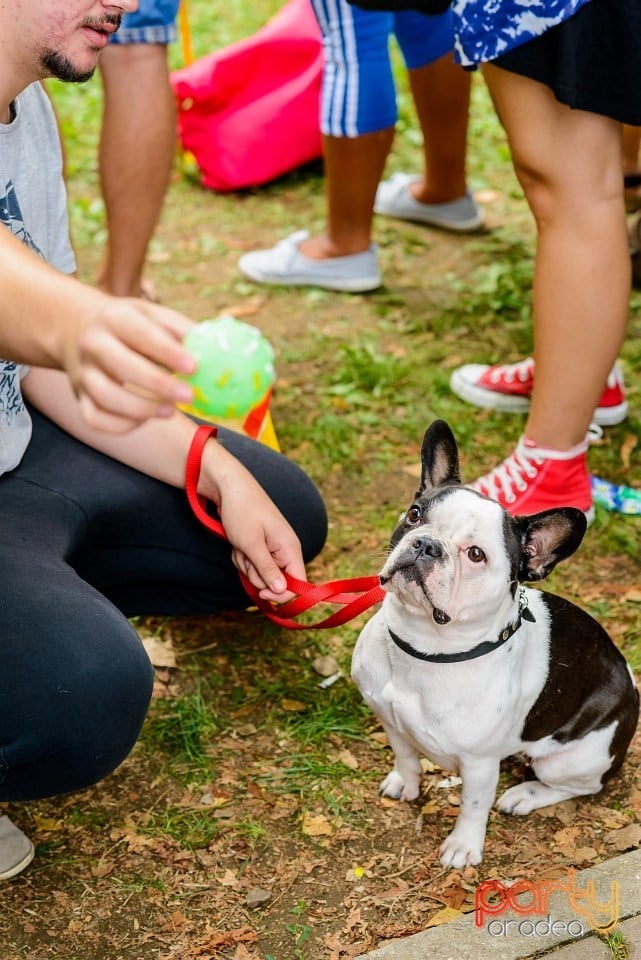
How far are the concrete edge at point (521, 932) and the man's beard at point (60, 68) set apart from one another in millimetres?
1761

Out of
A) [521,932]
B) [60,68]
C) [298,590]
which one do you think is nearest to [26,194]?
[60,68]

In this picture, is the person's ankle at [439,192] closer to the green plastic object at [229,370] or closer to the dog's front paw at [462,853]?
the green plastic object at [229,370]

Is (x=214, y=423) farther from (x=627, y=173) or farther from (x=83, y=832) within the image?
(x=627, y=173)

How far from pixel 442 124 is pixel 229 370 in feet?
Answer: 7.68

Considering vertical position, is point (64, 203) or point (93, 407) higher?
point (93, 407)

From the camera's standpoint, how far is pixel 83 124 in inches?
244

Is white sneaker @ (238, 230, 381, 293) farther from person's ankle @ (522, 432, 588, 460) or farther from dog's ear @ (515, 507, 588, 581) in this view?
dog's ear @ (515, 507, 588, 581)

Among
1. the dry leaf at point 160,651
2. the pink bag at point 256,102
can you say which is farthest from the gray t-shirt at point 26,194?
the pink bag at point 256,102

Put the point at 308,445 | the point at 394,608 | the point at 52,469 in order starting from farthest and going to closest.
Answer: the point at 308,445
the point at 52,469
the point at 394,608

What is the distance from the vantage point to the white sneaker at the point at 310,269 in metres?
4.57

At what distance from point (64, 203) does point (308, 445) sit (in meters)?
1.30

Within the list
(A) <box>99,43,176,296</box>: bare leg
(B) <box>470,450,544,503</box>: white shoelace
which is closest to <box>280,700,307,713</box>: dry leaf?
(B) <box>470,450,544,503</box>: white shoelace

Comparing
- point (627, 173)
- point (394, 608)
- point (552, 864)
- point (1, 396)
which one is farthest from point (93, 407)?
point (627, 173)

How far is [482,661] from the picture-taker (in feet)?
7.14
